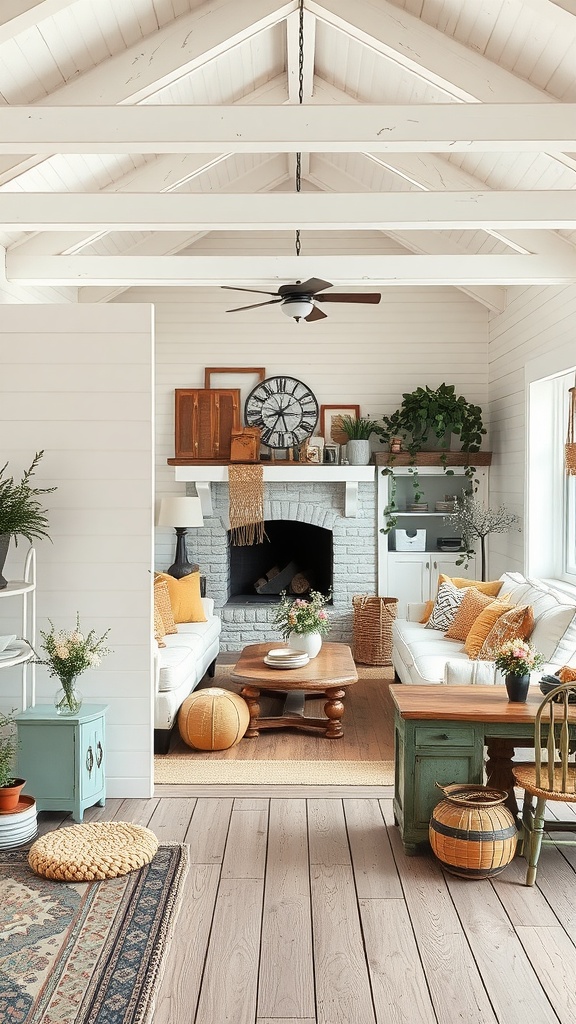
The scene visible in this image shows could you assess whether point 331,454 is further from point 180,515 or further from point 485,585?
point 485,585

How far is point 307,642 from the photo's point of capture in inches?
234

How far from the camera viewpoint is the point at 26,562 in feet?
14.2

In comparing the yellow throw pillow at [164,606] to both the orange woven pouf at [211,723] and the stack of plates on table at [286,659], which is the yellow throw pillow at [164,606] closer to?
the stack of plates on table at [286,659]

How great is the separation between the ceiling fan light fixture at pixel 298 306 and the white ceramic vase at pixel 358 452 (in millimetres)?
2793

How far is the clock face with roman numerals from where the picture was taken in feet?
27.4

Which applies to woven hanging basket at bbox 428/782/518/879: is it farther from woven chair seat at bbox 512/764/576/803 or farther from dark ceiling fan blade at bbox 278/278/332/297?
dark ceiling fan blade at bbox 278/278/332/297

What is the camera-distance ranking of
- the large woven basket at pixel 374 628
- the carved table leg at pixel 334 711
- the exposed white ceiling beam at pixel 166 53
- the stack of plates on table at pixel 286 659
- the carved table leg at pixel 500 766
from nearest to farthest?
the carved table leg at pixel 500 766, the exposed white ceiling beam at pixel 166 53, the carved table leg at pixel 334 711, the stack of plates on table at pixel 286 659, the large woven basket at pixel 374 628

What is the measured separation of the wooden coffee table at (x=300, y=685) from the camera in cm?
541

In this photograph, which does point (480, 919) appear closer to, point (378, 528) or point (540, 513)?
point (540, 513)

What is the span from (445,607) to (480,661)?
1.69m

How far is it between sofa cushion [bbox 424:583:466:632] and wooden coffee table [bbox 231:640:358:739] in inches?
32.2

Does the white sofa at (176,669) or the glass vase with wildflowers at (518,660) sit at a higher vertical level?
the glass vase with wildflowers at (518,660)

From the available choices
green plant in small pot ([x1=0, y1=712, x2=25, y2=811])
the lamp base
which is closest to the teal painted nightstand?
green plant in small pot ([x1=0, y1=712, x2=25, y2=811])

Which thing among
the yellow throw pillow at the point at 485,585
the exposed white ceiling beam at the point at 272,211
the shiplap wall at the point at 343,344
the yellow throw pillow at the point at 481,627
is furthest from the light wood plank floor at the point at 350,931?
the shiplap wall at the point at 343,344
